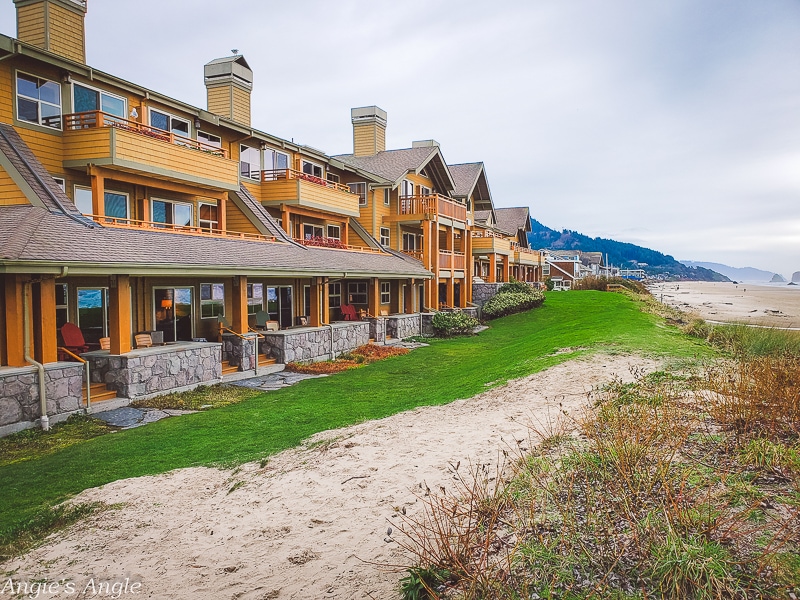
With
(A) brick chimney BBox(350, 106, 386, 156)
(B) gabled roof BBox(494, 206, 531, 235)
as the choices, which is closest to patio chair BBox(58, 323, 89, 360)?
(A) brick chimney BBox(350, 106, 386, 156)

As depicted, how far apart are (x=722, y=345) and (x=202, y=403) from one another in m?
13.6

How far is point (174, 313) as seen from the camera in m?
17.5

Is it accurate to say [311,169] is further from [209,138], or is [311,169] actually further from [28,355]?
[28,355]

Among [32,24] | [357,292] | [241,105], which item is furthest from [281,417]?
[241,105]

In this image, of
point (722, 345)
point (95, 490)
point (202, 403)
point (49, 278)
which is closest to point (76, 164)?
point (49, 278)

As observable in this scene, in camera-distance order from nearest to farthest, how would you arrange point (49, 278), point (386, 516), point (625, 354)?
1. point (386, 516)
2. point (49, 278)
3. point (625, 354)

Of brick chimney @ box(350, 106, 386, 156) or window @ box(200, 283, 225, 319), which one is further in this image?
brick chimney @ box(350, 106, 386, 156)

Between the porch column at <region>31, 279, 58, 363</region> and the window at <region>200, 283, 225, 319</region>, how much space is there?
6.88 metres

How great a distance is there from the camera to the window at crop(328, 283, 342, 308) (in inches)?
1017

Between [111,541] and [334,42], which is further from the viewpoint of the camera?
[334,42]

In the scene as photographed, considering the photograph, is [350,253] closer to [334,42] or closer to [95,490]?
[334,42]

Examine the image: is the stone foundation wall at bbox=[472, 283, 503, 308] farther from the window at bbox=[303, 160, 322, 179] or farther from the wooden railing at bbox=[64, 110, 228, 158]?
the wooden railing at bbox=[64, 110, 228, 158]

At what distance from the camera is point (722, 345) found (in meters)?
14.2

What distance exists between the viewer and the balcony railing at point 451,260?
31312 mm
